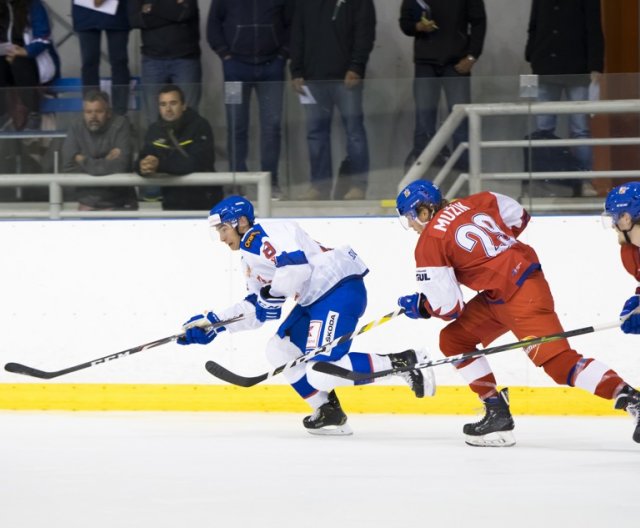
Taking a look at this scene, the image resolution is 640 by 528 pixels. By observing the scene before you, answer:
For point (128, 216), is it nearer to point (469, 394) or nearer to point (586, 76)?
point (469, 394)

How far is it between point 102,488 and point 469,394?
2180 mm

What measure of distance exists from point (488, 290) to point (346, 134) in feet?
4.75

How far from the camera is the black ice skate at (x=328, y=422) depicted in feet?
17.1

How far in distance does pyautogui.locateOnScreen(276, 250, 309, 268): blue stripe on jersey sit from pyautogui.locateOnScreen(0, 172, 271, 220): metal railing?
1.07 m

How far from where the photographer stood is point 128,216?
5.97m

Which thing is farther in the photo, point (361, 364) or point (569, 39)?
point (569, 39)

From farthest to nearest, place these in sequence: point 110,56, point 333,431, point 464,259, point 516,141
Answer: point 110,56
point 516,141
point 333,431
point 464,259

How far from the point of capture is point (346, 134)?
5.87 metres

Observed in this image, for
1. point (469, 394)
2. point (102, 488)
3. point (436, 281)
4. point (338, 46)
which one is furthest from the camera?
point (338, 46)

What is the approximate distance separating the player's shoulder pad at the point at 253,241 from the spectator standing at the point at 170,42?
1913 millimetres

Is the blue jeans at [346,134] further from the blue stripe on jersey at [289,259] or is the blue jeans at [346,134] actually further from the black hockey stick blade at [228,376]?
the black hockey stick blade at [228,376]

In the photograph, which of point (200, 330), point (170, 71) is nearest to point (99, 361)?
point (200, 330)

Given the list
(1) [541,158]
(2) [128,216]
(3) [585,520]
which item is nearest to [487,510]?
(3) [585,520]

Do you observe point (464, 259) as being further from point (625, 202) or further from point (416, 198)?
point (625, 202)
